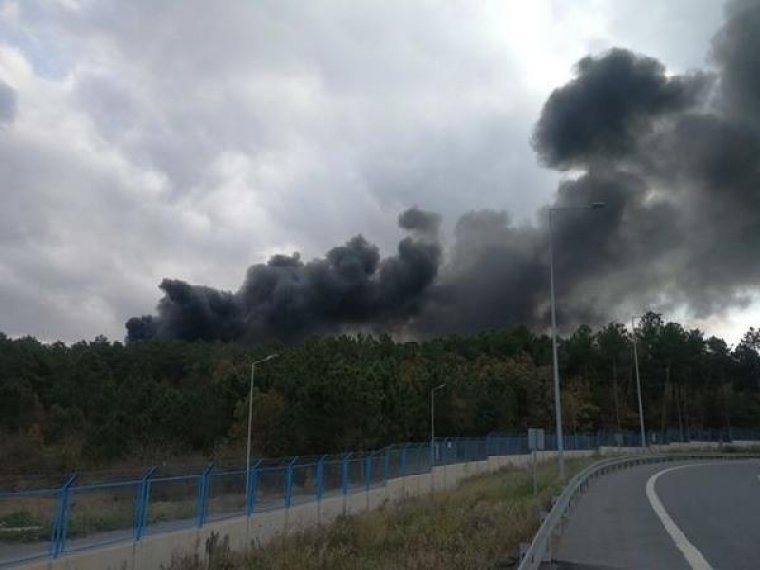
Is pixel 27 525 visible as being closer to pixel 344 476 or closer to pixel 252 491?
pixel 252 491

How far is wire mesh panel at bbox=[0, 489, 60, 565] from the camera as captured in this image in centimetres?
1217

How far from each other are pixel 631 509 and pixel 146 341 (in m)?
117

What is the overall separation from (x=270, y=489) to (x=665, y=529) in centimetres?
1022

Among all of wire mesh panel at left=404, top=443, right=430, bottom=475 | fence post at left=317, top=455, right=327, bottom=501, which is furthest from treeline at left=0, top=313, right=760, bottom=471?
fence post at left=317, top=455, right=327, bottom=501

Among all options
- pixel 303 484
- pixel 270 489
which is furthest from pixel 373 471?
pixel 270 489

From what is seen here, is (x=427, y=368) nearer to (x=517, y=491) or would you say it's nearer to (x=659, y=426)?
(x=659, y=426)

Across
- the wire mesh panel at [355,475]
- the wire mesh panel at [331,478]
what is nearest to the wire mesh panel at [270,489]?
the wire mesh panel at [331,478]

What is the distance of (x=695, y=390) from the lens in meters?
126

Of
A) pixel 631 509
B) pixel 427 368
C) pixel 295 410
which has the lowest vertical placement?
pixel 631 509

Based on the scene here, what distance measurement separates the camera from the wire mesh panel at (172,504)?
15273 millimetres

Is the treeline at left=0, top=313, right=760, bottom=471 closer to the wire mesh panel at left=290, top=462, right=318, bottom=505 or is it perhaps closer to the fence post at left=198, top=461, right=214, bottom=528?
the wire mesh panel at left=290, top=462, right=318, bottom=505

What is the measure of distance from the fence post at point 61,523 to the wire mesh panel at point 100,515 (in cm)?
8

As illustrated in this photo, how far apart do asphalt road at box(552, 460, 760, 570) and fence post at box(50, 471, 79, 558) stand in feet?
26.4

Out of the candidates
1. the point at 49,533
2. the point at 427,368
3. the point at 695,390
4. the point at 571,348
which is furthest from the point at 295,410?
the point at 695,390
